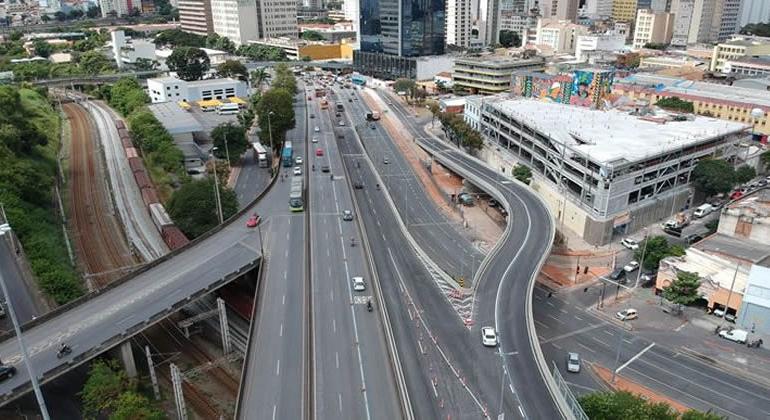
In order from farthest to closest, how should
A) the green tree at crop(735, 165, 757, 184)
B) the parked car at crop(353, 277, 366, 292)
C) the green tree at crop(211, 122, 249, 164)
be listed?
the green tree at crop(211, 122, 249, 164)
the green tree at crop(735, 165, 757, 184)
the parked car at crop(353, 277, 366, 292)

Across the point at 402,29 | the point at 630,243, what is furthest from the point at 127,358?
the point at 402,29

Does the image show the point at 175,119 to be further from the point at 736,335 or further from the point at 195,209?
the point at 736,335

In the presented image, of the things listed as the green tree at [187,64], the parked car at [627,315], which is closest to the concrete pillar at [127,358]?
the parked car at [627,315]

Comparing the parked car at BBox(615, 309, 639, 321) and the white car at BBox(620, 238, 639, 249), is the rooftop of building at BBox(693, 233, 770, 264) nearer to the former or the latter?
the white car at BBox(620, 238, 639, 249)

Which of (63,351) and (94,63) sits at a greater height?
(94,63)

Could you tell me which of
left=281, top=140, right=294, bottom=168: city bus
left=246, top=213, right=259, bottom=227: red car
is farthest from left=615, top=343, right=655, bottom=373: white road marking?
left=281, top=140, right=294, bottom=168: city bus

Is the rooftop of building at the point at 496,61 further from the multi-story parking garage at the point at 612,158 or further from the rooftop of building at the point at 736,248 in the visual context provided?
the rooftop of building at the point at 736,248
